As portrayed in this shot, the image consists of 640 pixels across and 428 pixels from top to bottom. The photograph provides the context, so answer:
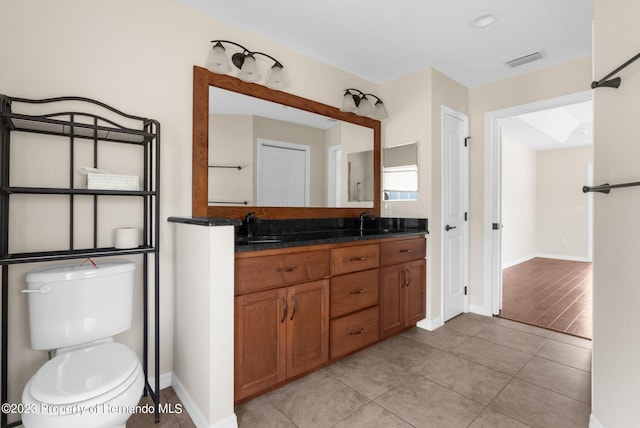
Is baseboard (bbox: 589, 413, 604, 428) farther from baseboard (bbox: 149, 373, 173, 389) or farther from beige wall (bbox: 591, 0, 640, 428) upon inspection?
baseboard (bbox: 149, 373, 173, 389)

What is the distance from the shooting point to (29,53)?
4.99 feet

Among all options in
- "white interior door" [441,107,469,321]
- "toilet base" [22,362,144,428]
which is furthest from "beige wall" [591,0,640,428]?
"toilet base" [22,362,144,428]

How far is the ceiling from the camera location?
2.01 metres

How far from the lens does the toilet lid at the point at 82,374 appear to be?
1.10m

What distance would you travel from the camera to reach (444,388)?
1.89 metres

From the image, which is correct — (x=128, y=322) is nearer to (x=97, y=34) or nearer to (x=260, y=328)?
(x=260, y=328)

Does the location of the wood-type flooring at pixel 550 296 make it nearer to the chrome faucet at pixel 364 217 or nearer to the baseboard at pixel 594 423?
the baseboard at pixel 594 423

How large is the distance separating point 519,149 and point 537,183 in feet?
4.21

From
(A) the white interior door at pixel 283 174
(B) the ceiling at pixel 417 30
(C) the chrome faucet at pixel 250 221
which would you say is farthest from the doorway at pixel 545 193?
(C) the chrome faucet at pixel 250 221

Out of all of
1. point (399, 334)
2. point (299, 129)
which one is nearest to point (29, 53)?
point (299, 129)

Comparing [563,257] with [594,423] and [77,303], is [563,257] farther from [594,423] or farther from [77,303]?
[77,303]

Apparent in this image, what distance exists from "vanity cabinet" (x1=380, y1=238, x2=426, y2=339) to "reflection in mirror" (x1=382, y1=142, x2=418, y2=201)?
1.73ft

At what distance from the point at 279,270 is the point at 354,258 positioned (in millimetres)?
634

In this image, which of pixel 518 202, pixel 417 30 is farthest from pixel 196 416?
pixel 518 202
